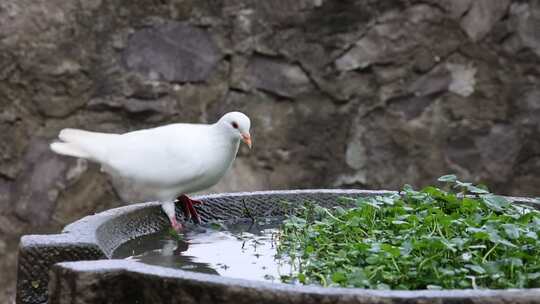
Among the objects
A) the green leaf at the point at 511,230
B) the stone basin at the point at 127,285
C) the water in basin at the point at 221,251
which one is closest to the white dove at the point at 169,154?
the water in basin at the point at 221,251

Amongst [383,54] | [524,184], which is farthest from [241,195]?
[524,184]

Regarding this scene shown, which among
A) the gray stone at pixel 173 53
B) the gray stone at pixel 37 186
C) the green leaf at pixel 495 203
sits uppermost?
the gray stone at pixel 173 53

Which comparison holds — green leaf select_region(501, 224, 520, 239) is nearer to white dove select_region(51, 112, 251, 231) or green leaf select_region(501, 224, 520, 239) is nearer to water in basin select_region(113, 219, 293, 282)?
water in basin select_region(113, 219, 293, 282)

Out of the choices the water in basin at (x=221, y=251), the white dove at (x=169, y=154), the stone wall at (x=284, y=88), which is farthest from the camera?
the stone wall at (x=284, y=88)

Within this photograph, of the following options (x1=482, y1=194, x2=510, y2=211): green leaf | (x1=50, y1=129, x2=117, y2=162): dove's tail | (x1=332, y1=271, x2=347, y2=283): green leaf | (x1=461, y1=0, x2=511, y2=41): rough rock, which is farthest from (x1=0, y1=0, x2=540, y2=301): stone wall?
(x1=332, y1=271, x2=347, y2=283): green leaf

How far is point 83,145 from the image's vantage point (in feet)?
8.49

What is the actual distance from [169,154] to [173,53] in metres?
1.41

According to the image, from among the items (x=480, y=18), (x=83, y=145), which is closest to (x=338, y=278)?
(x=83, y=145)

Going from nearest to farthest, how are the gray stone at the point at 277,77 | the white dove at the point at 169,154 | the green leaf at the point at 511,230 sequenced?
the green leaf at the point at 511,230, the white dove at the point at 169,154, the gray stone at the point at 277,77

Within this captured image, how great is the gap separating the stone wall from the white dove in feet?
3.99

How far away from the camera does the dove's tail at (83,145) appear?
8.41 ft

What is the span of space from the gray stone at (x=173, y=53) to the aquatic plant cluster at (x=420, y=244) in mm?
1561

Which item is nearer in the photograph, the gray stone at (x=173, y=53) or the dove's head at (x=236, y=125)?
the dove's head at (x=236, y=125)

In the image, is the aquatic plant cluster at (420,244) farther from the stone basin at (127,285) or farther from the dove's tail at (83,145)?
the dove's tail at (83,145)
